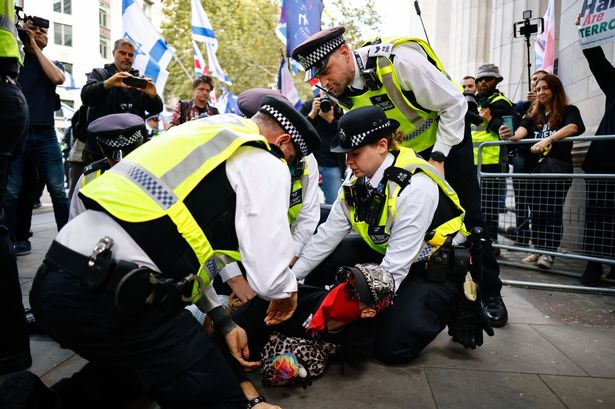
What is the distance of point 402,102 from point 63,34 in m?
34.7

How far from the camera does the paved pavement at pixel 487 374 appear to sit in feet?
6.89

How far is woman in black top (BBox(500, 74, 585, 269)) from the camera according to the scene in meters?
4.38

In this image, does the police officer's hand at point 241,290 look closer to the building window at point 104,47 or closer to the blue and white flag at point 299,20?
the blue and white flag at point 299,20

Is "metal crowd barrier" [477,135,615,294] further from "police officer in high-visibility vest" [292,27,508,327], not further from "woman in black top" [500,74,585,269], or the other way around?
"police officer in high-visibility vest" [292,27,508,327]

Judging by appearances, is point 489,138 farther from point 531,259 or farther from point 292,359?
point 292,359

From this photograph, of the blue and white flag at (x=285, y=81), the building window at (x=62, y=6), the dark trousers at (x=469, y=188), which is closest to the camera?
the dark trousers at (x=469, y=188)

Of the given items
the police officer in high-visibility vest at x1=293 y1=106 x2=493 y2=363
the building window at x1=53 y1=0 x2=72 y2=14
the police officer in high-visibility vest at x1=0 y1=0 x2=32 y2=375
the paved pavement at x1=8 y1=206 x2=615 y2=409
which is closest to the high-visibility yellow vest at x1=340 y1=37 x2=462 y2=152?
the police officer in high-visibility vest at x1=293 y1=106 x2=493 y2=363

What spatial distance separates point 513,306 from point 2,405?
128 inches

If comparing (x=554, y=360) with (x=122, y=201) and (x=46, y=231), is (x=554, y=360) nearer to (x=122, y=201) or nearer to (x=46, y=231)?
(x=122, y=201)

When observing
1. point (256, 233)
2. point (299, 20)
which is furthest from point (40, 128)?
point (299, 20)

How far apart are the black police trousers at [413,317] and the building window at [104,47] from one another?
123ft

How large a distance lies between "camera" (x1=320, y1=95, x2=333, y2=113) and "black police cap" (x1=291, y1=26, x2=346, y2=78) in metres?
2.10

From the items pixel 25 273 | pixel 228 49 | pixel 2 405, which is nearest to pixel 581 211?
pixel 2 405

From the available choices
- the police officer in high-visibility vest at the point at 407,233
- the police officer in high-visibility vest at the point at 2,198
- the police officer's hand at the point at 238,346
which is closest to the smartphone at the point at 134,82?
the police officer in high-visibility vest at the point at 2,198
